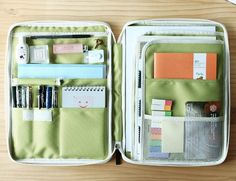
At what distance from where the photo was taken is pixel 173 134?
885mm

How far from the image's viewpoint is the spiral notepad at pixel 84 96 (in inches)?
35.9

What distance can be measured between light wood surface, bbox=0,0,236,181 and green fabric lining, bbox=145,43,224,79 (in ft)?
0.19

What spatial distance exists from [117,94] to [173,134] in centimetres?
17

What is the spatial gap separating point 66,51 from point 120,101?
183 millimetres

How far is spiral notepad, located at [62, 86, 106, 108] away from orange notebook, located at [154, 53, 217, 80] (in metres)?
0.15

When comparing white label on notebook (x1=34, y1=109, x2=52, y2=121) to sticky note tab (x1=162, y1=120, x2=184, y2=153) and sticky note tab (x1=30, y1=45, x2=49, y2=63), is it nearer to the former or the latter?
sticky note tab (x1=30, y1=45, x2=49, y2=63)

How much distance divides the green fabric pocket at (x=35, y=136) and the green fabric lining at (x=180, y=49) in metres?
0.25

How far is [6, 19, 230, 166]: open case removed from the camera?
2.91 feet

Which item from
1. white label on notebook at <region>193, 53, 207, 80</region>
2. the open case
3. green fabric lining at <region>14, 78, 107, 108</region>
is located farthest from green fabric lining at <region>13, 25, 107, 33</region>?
white label on notebook at <region>193, 53, 207, 80</region>

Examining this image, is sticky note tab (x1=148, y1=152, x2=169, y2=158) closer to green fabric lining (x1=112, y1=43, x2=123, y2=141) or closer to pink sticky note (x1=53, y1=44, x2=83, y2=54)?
green fabric lining (x1=112, y1=43, x2=123, y2=141)

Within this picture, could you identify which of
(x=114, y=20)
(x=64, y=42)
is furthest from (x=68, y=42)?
(x=114, y=20)

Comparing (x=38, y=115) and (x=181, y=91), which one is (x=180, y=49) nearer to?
(x=181, y=91)

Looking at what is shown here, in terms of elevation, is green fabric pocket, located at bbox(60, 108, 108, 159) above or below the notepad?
below

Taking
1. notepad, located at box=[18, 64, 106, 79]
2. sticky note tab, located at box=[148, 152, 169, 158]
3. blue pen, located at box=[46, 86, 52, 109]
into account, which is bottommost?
sticky note tab, located at box=[148, 152, 169, 158]
